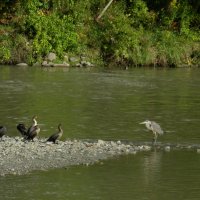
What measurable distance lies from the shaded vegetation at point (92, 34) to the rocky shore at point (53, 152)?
2535 cm

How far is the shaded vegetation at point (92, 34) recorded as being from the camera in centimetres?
4444

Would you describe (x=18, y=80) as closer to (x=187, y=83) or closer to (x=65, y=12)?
(x=187, y=83)

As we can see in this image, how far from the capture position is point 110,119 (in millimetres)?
23812

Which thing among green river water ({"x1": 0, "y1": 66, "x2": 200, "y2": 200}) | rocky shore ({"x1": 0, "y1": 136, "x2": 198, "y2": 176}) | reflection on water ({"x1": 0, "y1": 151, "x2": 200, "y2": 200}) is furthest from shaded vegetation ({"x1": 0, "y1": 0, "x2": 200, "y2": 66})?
reflection on water ({"x1": 0, "y1": 151, "x2": 200, "y2": 200})

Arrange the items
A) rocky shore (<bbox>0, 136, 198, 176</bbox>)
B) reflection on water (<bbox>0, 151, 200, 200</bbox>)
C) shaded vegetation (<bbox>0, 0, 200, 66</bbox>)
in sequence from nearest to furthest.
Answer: reflection on water (<bbox>0, 151, 200, 200</bbox>)
rocky shore (<bbox>0, 136, 198, 176</bbox>)
shaded vegetation (<bbox>0, 0, 200, 66</bbox>)

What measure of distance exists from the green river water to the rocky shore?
35 centimetres

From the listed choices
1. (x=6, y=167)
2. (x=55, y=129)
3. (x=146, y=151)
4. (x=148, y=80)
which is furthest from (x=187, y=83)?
(x=6, y=167)

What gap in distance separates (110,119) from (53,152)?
718 centimetres

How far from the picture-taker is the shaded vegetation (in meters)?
44.4

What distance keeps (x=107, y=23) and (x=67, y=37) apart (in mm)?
2758

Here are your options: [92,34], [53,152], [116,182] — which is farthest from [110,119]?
[92,34]

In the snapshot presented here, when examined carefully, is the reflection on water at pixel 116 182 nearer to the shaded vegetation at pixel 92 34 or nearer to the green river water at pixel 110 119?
the green river water at pixel 110 119

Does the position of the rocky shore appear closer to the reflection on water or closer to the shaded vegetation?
the reflection on water

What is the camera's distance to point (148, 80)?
36562 mm
